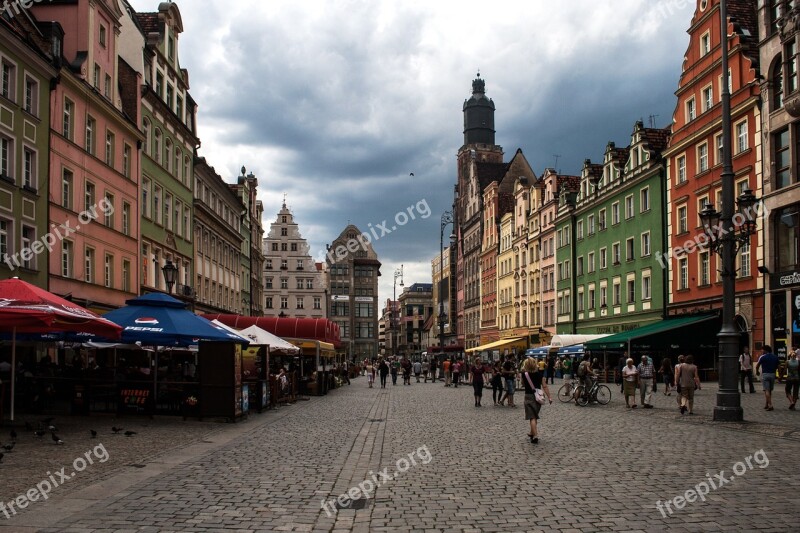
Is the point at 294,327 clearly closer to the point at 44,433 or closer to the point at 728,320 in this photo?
the point at 44,433

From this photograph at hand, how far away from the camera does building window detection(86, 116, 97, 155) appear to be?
111 ft

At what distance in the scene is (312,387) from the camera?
1473 inches

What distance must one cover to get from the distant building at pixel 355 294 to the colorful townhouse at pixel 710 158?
316 ft

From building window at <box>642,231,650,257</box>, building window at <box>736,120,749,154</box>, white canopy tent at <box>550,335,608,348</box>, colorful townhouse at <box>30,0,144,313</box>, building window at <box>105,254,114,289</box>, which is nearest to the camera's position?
colorful townhouse at <box>30,0,144,313</box>

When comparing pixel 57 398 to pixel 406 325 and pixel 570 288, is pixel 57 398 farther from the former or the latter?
pixel 406 325

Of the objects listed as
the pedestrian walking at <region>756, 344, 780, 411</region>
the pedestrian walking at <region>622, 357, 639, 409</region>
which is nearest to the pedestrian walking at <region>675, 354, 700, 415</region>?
the pedestrian walking at <region>756, 344, 780, 411</region>

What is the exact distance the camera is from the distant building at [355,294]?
455 feet

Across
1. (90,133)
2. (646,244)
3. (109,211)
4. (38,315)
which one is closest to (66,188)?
(90,133)

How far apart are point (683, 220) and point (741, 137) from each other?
287 inches

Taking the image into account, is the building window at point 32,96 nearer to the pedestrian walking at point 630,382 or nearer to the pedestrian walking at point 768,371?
the pedestrian walking at point 630,382

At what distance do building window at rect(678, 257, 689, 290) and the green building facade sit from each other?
160 centimetres

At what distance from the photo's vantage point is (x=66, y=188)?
3161 centimetres

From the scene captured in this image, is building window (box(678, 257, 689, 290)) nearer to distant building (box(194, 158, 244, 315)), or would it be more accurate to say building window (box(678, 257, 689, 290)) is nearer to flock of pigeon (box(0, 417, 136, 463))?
distant building (box(194, 158, 244, 315))

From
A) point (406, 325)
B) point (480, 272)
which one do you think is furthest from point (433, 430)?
point (406, 325)
